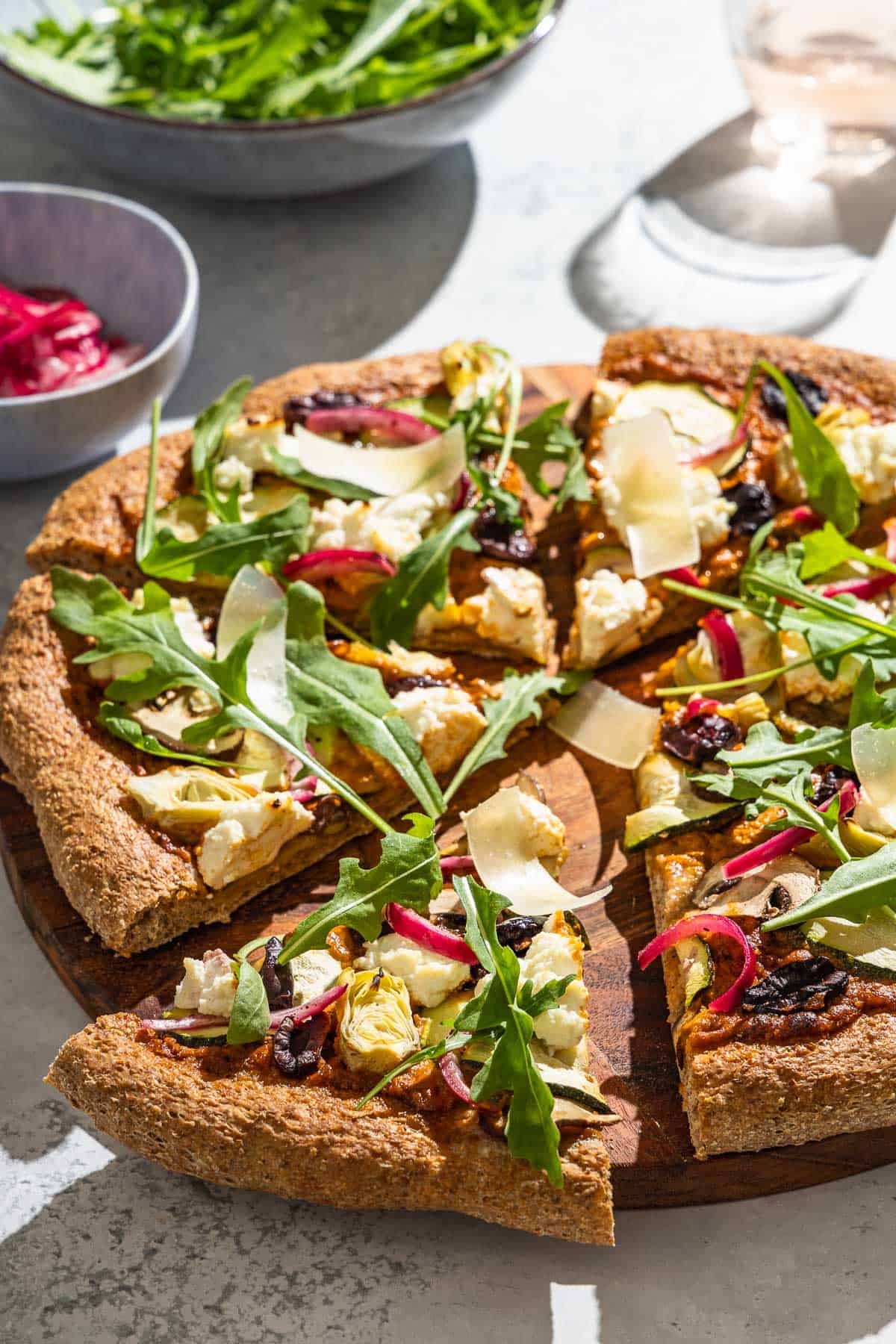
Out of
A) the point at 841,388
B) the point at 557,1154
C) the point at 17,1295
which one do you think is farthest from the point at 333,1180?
the point at 841,388

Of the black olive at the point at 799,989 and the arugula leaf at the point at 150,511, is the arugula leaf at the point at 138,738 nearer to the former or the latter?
the arugula leaf at the point at 150,511

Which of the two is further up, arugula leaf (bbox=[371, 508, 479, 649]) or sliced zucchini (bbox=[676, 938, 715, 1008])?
arugula leaf (bbox=[371, 508, 479, 649])

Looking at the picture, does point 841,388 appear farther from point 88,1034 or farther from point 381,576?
point 88,1034

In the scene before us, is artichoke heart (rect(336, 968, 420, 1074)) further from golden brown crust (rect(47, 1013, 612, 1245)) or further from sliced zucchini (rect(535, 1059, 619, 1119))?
sliced zucchini (rect(535, 1059, 619, 1119))

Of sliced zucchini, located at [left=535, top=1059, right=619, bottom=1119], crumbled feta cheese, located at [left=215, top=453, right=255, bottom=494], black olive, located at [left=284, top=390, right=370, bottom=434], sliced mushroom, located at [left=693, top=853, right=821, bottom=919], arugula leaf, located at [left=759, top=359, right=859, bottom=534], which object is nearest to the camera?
sliced zucchini, located at [left=535, top=1059, right=619, bottom=1119]

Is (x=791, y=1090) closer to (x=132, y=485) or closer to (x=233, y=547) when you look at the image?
(x=233, y=547)

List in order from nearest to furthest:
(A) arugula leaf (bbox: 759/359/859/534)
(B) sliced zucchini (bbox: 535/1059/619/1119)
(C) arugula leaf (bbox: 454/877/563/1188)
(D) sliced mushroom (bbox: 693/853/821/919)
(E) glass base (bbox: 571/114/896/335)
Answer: (C) arugula leaf (bbox: 454/877/563/1188)
(B) sliced zucchini (bbox: 535/1059/619/1119)
(D) sliced mushroom (bbox: 693/853/821/919)
(A) arugula leaf (bbox: 759/359/859/534)
(E) glass base (bbox: 571/114/896/335)

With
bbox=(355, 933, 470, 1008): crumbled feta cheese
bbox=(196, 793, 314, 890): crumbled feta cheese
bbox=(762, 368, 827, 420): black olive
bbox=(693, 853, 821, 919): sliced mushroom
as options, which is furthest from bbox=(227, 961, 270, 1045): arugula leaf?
Answer: bbox=(762, 368, 827, 420): black olive
